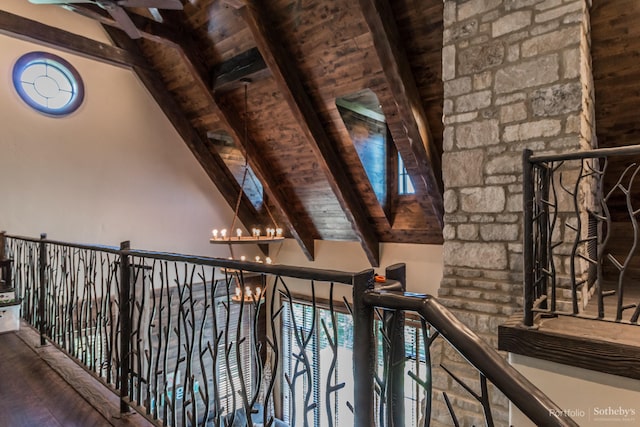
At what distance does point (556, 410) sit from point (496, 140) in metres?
2.49

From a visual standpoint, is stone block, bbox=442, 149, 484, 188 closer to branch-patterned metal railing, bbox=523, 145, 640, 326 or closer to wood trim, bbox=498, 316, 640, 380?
branch-patterned metal railing, bbox=523, 145, 640, 326

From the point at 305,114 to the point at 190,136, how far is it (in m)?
2.85

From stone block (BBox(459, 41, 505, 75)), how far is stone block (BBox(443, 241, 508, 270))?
1406mm

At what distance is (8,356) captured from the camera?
311 centimetres

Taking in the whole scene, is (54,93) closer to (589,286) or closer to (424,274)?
(424,274)

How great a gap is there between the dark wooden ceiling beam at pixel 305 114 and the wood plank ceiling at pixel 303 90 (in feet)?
0.05

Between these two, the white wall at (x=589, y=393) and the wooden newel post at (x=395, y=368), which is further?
the white wall at (x=589, y=393)

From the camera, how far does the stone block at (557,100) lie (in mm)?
2613

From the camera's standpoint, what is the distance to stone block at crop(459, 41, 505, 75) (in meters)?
2.94

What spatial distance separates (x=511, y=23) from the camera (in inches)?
113

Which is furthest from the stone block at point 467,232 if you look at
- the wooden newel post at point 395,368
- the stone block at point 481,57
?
the wooden newel post at point 395,368

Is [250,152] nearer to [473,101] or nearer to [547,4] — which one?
[473,101]

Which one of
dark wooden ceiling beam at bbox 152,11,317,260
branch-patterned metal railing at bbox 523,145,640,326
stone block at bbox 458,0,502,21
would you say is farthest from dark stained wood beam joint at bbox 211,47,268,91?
branch-patterned metal railing at bbox 523,145,640,326

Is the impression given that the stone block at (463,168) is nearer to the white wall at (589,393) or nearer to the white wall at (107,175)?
the white wall at (589,393)
